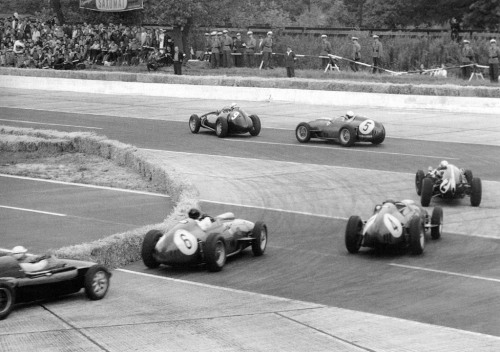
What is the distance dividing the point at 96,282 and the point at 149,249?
181 centimetres

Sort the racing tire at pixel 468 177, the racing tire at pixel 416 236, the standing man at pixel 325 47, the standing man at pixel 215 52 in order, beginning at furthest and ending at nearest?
the standing man at pixel 215 52
the standing man at pixel 325 47
the racing tire at pixel 468 177
the racing tire at pixel 416 236

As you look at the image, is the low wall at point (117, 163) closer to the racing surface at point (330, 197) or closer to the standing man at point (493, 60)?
the racing surface at point (330, 197)

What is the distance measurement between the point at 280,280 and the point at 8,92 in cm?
3381

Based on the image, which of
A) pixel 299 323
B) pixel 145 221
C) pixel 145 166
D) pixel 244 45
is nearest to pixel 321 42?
pixel 244 45

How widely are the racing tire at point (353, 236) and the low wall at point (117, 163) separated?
7.63ft

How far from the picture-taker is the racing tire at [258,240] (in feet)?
44.9

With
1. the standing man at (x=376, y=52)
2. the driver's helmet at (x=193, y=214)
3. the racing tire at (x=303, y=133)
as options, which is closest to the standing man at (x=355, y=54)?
the standing man at (x=376, y=52)

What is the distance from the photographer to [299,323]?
1005 centimetres

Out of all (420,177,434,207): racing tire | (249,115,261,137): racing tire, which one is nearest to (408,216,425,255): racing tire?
(420,177,434,207): racing tire

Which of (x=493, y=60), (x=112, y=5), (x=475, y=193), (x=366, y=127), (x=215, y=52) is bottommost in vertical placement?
(x=475, y=193)

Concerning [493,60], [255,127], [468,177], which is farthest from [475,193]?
[493,60]

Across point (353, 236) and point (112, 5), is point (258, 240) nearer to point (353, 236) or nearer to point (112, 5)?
point (353, 236)

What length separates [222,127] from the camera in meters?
27.3

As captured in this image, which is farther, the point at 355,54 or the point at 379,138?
the point at 355,54
